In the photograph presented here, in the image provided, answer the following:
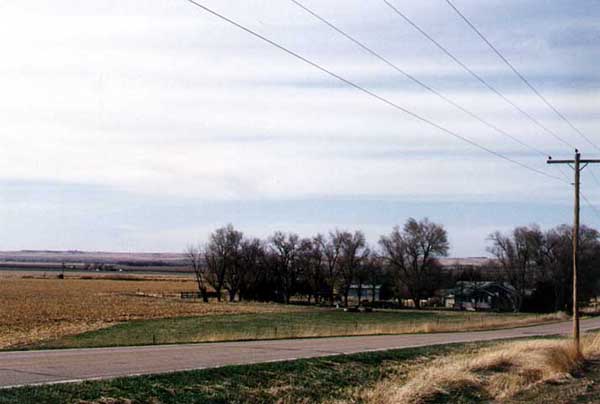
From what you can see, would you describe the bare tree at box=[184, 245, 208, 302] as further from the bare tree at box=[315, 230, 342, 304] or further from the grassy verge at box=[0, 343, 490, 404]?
the grassy verge at box=[0, 343, 490, 404]

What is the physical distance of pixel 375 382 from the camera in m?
23.9

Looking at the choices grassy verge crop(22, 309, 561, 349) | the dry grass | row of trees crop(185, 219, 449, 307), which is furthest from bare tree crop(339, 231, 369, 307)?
the dry grass

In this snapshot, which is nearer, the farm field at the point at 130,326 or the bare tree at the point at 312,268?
the farm field at the point at 130,326

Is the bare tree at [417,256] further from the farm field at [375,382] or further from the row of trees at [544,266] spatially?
the farm field at [375,382]

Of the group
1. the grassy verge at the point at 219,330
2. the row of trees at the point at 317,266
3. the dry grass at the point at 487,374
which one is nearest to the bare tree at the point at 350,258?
the row of trees at the point at 317,266

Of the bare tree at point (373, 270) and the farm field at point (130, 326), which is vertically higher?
the bare tree at point (373, 270)

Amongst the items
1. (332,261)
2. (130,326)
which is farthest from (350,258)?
(130,326)

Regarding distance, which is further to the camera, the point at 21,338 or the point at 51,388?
the point at 21,338

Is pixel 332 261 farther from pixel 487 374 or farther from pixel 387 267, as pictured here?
pixel 487 374

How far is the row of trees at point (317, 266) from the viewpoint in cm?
12619

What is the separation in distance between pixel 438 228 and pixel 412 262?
7126 millimetres

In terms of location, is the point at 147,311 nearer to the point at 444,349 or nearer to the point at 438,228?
the point at 444,349

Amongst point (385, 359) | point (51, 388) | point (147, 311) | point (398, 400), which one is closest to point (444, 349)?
point (385, 359)

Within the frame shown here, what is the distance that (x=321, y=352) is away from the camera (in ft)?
96.1
